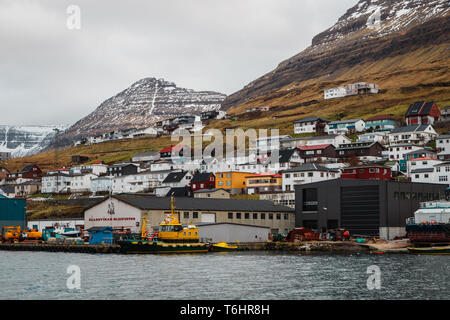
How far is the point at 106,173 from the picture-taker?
149375 mm

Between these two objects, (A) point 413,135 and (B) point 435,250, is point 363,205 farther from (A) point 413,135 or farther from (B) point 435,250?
(A) point 413,135

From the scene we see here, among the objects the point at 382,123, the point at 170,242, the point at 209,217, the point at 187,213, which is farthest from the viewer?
the point at 382,123

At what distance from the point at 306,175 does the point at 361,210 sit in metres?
24.3

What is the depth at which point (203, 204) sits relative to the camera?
78938mm

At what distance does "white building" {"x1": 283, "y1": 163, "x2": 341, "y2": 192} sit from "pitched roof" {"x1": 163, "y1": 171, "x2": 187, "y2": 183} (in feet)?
92.8

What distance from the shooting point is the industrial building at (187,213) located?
74250 millimetres

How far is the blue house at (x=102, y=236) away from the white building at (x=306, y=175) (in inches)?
1429

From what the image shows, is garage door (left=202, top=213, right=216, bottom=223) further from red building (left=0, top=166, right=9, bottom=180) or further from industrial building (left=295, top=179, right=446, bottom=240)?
red building (left=0, top=166, right=9, bottom=180)

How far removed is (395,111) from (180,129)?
231 feet

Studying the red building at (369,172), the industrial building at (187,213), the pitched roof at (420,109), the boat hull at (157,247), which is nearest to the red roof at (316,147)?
the pitched roof at (420,109)

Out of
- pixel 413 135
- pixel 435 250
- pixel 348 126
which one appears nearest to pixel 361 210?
pixel 435 250
